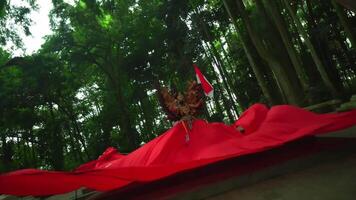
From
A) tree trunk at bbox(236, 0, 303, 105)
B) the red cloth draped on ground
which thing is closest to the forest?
tree trunk at bbox(236, 0, 303, 105)

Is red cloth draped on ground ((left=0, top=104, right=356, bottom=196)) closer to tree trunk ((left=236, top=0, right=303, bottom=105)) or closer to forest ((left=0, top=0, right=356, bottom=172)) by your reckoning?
tree trunk ((left=236, top=0, right=303, bottom=105))

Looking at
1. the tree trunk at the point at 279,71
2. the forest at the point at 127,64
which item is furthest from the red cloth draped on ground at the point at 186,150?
the forest at the point at 127,64

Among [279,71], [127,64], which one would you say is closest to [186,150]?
[279,71]

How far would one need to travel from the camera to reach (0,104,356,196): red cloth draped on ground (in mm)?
3885

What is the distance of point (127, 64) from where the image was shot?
23.6 m

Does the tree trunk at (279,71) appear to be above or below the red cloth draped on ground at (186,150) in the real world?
above

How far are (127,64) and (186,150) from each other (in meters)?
19.4

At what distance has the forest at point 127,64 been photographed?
14945mm

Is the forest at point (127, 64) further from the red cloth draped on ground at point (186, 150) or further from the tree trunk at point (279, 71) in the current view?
the red cloth draped on ground at point (186, 150)

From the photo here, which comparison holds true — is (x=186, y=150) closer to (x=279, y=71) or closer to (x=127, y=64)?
(x=279, y=71)

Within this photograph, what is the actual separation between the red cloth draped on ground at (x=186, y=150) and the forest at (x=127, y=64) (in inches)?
308

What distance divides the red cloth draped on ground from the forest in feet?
25.7

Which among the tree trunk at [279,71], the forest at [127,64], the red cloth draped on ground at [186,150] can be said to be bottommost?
the red cloth draped on ground at [186,150]

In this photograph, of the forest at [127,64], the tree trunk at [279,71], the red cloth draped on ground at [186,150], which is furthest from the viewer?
the forest at [127,64]
